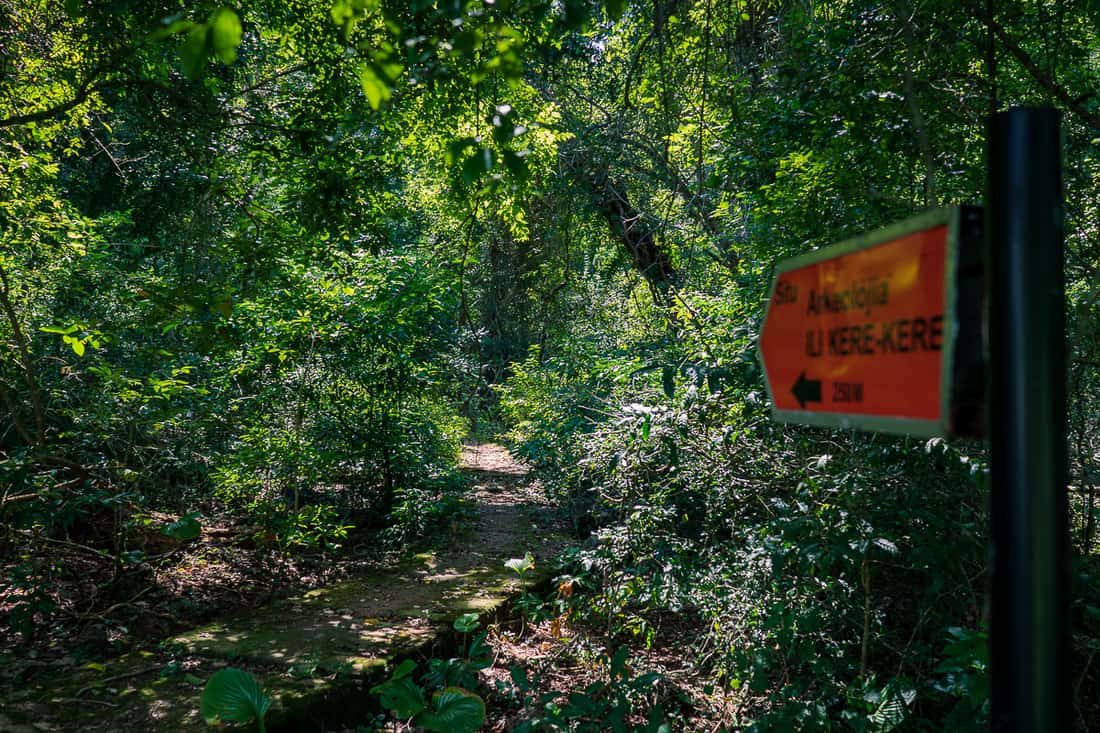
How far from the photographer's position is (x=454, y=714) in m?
3.18

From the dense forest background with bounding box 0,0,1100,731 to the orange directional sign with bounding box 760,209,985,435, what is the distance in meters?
0.55

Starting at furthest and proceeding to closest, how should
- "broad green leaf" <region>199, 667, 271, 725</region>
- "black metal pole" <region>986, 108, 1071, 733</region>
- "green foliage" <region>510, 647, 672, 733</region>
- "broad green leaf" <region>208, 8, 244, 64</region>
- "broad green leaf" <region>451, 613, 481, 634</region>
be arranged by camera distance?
"broad green leaf" <region>451, 613, 481, 634</region> < "broad green leaf" <region>199, 667, 271, 725</region> < "green foliage" <region>510, 647, 672, 733</region> < "broad green leaf" <region>208, 8, 244, 64</region> < "black metal pole" <region>986, 108, 1071, 733</region>

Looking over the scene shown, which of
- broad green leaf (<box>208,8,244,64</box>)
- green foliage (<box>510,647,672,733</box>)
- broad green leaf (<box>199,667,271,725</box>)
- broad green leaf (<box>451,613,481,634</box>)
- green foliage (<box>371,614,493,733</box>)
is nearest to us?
broad green leaf (<box>208,8,244,64</box>)

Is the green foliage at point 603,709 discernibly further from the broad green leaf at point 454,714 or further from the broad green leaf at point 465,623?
the broad green leaf at point 465,623

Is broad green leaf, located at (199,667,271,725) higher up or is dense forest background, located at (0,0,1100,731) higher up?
dense forest background, located at (0,0,1100,731)

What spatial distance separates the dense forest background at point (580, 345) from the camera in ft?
9.68

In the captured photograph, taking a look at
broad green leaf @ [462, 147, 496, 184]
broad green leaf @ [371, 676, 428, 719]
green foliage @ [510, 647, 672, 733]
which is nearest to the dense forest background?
broad green leaf @ [462, 147, 496, 184]

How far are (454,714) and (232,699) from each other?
993 millimetres

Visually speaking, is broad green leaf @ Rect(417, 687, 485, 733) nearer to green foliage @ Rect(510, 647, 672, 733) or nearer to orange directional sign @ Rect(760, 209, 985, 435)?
green foliage @ Rect(510, 647, 672, 733)

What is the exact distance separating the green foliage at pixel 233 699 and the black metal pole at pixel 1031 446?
3.15 metres

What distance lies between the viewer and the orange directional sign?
2.79 ft

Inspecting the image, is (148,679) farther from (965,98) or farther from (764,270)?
(965,98)

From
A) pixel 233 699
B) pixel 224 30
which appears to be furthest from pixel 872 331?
pixel 233 699

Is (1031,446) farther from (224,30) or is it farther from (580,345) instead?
(580,345)
